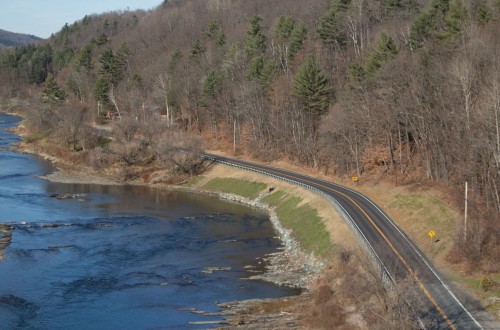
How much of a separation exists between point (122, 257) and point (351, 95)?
39854 mm

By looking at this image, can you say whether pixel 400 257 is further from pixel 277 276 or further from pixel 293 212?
pixel 293 212

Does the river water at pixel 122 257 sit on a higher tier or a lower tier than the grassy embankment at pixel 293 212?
lower

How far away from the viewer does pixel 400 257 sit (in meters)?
45.2

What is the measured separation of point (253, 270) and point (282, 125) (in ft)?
158

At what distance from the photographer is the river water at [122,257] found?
41000 mm

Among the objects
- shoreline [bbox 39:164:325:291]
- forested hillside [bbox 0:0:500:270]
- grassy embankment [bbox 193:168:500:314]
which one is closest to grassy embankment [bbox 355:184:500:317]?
grassy embankment [bbox 193:168:500:314]

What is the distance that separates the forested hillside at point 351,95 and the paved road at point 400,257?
4.53 meters

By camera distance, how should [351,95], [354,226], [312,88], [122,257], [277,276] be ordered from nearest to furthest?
[277,276]
[354,226]
[122,257]
[351,95]
[312,88]

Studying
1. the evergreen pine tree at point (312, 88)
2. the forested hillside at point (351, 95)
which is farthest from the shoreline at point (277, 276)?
the evergreen pine tree at point (312, 88)

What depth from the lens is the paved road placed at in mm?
34344

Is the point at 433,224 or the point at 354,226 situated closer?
the point at 354,226

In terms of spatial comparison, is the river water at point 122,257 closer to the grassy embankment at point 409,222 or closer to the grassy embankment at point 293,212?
the grassy embankment at point 293,212

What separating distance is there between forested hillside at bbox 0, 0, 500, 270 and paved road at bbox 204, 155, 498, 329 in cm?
453

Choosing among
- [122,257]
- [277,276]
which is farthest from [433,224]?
[122,257]
